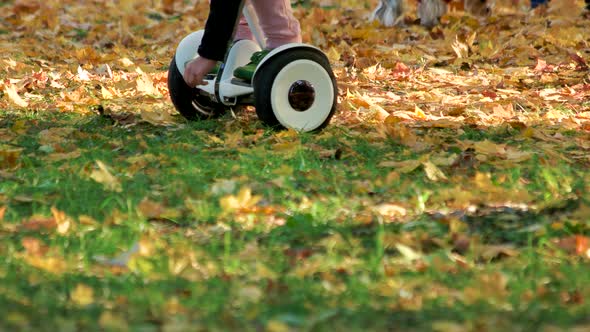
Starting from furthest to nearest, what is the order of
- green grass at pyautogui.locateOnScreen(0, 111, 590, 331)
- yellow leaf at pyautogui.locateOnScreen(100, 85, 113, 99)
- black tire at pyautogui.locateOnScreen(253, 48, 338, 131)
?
1. yellow leaf at pyautogui.locateOnScreen(100, 85, 113, 99)
2. black tire at pyautogui.locateOnScreen(253, 48, 338, 131)
3. green grass at pyautogui.locateOnScreen(0, 111, 590, 331)

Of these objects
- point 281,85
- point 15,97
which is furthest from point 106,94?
point 281,85

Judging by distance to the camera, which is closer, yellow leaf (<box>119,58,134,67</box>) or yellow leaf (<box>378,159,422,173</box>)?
yellow leaf (<box>378,159,422,173</box>)

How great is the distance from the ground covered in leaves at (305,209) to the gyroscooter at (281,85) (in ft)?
0.37

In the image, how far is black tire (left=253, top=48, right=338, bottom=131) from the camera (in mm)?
3686

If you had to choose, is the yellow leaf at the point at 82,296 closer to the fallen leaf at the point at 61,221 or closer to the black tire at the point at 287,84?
the fallen leaf at the point at 61,221

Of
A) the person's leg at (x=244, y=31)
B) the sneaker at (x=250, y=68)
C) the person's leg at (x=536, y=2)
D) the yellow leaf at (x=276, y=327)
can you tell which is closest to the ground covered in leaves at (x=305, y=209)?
the yellow leaf at (x=276, y=327)

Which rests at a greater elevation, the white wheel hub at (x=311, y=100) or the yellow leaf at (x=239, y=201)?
the yellow leaf at (x=239, y=201)

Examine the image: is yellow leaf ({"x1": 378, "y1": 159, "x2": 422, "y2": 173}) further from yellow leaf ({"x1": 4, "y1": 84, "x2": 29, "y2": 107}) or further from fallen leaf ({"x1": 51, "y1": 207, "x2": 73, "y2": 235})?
yellow leaf ({"x1": 4, "y1": 84, "x2": 29, "y2": 107})

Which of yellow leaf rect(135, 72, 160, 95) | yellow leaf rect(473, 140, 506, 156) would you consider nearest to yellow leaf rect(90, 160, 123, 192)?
yellow leaf rect(473, 140, 506, 156)

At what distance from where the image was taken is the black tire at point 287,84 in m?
3.69

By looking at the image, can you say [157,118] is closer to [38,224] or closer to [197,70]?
[197,70]

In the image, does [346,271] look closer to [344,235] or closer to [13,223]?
[344,235]

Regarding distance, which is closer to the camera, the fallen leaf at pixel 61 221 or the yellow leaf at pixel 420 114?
the fallen leaf at pixel 61 221

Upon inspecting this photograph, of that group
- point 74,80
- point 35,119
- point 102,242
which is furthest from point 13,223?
point 74,80
